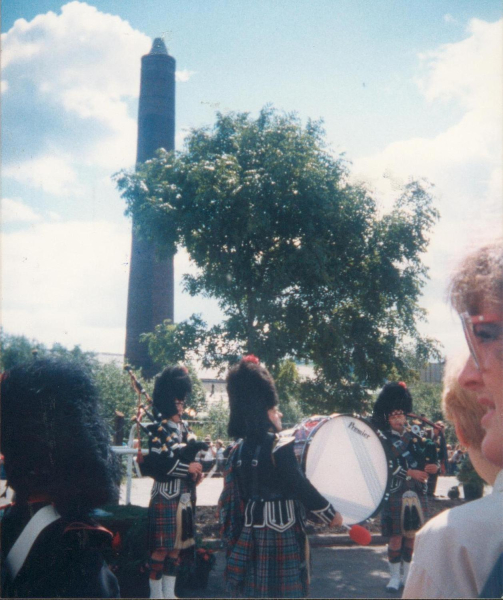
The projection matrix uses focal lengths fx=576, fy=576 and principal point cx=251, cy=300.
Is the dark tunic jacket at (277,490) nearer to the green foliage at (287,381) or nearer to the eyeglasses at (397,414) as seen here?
the eyeglasses at (397,414)

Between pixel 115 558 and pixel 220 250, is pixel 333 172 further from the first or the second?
pixel 115 558

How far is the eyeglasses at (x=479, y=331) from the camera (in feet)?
3.22

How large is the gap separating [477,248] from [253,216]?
616cm

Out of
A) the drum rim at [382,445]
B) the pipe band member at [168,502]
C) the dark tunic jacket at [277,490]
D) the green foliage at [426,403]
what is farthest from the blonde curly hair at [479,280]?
the green foliage at [426,403]

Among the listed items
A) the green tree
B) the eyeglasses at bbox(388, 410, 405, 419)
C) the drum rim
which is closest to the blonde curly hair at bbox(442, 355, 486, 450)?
the drum rim

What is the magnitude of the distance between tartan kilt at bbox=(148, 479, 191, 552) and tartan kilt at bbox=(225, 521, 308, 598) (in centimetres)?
117

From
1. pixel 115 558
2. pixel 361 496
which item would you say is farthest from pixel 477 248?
pixel 115 558

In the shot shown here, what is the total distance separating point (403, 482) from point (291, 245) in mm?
3169

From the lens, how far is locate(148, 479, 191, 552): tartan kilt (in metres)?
4.93

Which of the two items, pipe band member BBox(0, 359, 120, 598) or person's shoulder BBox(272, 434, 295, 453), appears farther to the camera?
person's shoulder BBox(272, 434, 295, 453)

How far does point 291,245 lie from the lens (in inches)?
293

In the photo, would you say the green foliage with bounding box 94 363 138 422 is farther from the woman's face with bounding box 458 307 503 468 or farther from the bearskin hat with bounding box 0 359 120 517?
the woman's face with bounding box 458 307 503 468

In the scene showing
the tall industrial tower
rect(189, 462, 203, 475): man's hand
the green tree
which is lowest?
rect(189, 462, 203, 475): man's hand

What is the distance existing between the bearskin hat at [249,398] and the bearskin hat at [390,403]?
2.37 meters
